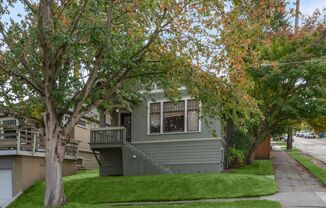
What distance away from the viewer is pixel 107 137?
25469 mm

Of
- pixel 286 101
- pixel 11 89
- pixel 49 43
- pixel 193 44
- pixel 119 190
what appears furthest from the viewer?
pixel 286 101

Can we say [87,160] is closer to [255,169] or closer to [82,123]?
[82,123]

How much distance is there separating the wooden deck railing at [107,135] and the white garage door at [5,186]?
4.93 m

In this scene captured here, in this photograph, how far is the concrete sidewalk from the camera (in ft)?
49.9

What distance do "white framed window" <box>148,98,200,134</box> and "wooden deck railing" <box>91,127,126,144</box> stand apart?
5.72ft

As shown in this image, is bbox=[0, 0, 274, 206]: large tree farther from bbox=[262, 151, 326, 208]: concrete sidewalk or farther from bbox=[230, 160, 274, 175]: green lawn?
bbox=[230, 160, 274, 175]: green lawn

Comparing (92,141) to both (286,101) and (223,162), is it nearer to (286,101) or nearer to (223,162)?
(223,162)

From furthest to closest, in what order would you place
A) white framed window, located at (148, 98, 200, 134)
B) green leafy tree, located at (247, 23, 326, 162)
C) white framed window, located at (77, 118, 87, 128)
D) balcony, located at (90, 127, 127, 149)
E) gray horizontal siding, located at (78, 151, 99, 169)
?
white framed window, located at (77, 118, 87, 128) < gray horizontal siding, located at (78, 151, 99, 169) < balcony, located at (90, 127, 127, 149) < white framed window, located at (148, 98, 200, 134) < green leafy tree, located at (247, 23, 326, 162)

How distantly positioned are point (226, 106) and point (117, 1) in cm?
511

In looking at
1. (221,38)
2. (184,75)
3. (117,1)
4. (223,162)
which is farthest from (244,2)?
(223,162)

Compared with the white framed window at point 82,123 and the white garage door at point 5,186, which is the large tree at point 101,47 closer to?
the white garage door at point 5,186

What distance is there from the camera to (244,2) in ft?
47.3

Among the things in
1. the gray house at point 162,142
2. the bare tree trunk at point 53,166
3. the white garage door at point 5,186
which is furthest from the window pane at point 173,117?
the bare tree trunk at point 53,166

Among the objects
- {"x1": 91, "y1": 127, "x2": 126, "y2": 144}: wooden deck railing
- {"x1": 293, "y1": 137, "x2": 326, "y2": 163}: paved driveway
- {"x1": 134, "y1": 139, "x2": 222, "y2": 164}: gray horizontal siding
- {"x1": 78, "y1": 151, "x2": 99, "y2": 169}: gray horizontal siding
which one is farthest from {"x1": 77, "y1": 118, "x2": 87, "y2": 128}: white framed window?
{"x1": 293, "y1": 137, "x2": 326, "y2": 163}: paved driveway
